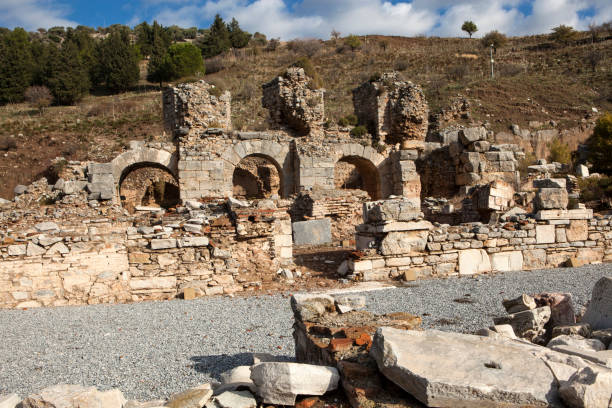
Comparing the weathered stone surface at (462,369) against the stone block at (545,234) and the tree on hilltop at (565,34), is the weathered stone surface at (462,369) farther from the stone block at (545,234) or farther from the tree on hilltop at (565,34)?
the tree on hilltop at (565,34)

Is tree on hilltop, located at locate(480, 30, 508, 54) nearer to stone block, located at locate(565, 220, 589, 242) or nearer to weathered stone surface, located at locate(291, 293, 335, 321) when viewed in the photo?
stone block, located at locate(565, 220, 589, 242)

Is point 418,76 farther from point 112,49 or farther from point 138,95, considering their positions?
point 112,49

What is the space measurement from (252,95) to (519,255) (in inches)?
1205

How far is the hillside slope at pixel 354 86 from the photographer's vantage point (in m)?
29.8

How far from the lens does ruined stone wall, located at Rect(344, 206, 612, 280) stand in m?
7.61

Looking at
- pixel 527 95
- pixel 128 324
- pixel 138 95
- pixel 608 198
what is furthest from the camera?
pixel 138 95

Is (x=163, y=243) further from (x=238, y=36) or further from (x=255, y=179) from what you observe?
(x=238, y=36)

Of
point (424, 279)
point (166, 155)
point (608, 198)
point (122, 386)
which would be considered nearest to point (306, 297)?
point (122, 386)

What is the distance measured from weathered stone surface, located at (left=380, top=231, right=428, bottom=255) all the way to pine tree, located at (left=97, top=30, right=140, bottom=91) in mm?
42916

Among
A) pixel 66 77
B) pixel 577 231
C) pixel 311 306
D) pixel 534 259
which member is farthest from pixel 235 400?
pixel 66 77

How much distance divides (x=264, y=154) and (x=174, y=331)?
38.9ft

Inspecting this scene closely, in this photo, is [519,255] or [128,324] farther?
[519,255]

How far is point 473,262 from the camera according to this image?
7.96 metres

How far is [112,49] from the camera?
4553 cm
